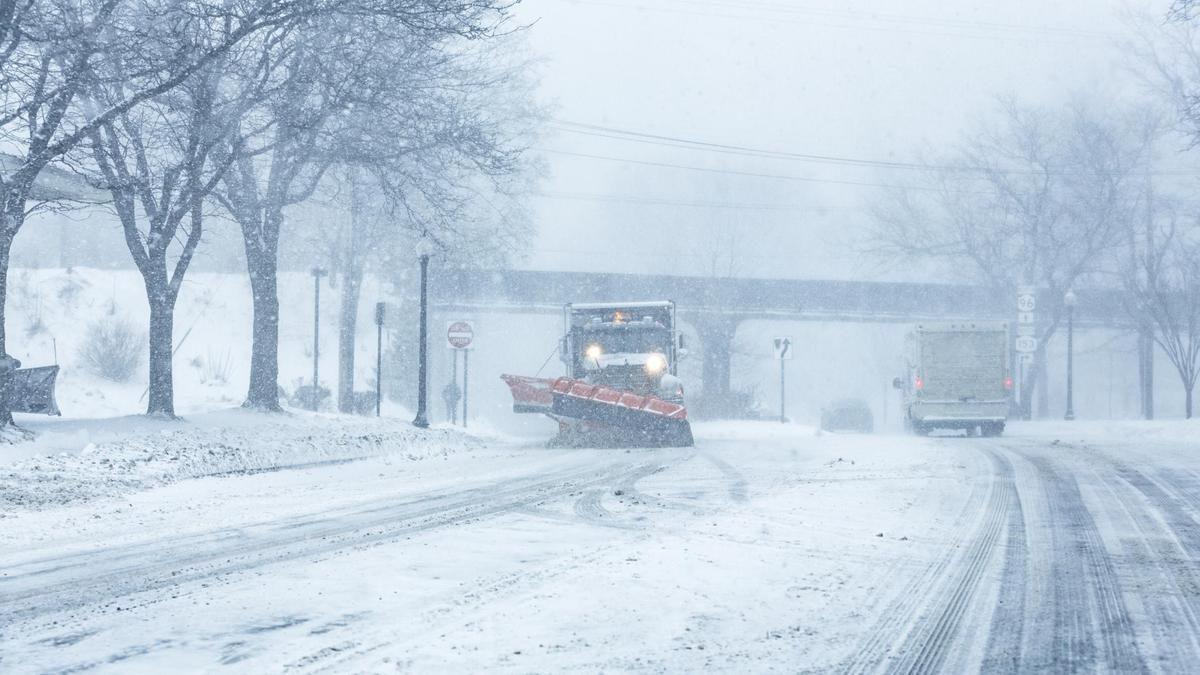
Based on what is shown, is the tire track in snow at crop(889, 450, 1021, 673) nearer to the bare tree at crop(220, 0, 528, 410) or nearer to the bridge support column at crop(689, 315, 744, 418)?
the bare tree at crop(220, 0, 528, 410)

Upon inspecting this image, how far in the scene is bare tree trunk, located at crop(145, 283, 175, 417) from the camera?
1831cm

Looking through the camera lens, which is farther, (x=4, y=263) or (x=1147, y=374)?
(x=1147, y=374)

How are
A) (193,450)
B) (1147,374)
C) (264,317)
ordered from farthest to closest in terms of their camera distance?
(1147,374)
(264,317)
(193,450)

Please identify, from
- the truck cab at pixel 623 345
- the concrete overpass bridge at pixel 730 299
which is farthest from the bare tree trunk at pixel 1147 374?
the truck cab at pixel 623 345

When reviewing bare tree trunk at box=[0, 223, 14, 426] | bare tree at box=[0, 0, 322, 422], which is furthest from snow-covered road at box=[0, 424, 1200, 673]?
bare tree at box=[0, 0, 322, 422]

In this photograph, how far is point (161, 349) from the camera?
1858 cm

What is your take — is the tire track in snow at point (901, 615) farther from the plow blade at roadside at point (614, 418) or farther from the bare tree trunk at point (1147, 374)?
the bare tree trunk at point (1147, 374)

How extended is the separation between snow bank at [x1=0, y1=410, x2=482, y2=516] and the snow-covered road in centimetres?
75

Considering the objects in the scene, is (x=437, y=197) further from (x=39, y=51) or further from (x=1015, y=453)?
(x=1015, y=453)

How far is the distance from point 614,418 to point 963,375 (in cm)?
1209

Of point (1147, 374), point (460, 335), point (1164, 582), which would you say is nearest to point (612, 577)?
point (1164, 582)

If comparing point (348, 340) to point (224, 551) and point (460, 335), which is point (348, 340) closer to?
point (460, 335)

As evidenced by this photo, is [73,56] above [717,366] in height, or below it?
above

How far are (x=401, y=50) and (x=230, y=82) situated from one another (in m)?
3.56
